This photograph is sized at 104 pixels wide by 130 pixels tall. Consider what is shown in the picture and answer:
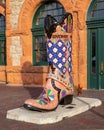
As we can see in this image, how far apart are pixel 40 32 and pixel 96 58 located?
326 centimetres

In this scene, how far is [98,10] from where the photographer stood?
1231 centimetres

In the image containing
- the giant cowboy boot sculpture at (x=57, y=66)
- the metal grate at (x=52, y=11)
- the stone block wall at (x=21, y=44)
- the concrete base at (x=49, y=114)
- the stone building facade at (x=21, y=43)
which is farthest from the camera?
the stone block wall at (x=21, y=44)

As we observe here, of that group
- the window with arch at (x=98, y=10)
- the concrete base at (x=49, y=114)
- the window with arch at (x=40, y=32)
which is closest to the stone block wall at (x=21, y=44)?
the window with arch at (x=40, y=32)

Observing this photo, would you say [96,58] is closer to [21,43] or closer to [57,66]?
[21,43]

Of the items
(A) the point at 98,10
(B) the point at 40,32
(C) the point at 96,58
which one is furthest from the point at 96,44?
(B) the point at 40,32

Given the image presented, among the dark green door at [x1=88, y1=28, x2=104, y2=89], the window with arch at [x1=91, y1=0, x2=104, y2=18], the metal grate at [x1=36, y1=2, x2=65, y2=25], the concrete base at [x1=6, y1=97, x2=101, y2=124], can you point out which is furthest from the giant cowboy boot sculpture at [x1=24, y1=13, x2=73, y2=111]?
the metal grate at [x1=36, y1=2, x2=65, y2=25]

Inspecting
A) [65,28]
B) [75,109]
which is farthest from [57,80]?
[65,28]

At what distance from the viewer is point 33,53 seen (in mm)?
14547

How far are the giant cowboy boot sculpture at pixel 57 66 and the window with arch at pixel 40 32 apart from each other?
20.7 ft

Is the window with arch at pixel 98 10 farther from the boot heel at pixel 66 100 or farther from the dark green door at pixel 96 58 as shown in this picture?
the boot heel at pixel 66 100

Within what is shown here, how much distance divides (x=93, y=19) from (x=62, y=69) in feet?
16.8

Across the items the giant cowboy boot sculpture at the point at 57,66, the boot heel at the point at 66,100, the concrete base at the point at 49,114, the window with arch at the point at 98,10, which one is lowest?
the concrete base at the point at 49,114

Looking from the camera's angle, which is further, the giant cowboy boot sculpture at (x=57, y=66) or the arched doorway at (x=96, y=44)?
the arched doorway at (x=96, y=44)

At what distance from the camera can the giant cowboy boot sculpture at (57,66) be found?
24.3 feet
